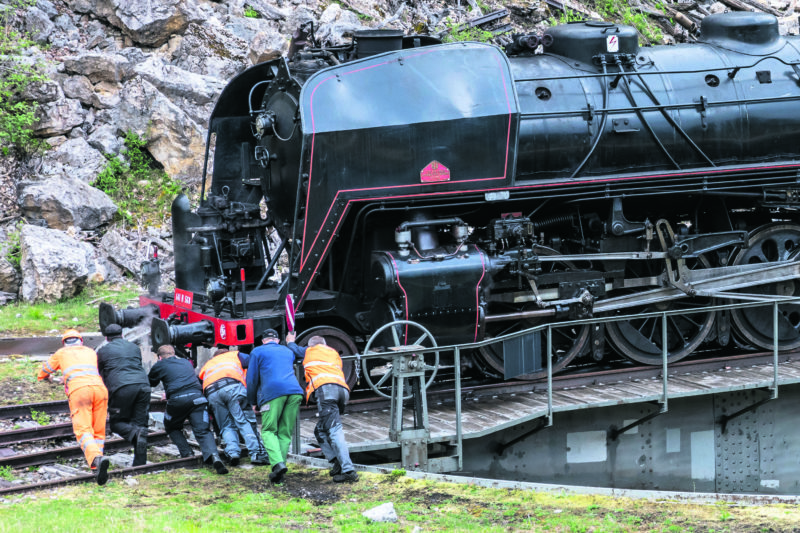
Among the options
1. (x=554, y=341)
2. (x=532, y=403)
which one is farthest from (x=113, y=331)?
(x=554, y=341)

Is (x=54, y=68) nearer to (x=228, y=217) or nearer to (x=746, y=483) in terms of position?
(x=228, y=217)

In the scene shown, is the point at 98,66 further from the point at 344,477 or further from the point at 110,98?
the point at 344,477

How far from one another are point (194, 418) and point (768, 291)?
715cm

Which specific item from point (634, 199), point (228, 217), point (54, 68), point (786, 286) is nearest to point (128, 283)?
point (54, 68)

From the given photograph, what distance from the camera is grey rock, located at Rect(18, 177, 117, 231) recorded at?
17.6 meters

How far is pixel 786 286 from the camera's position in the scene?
41.1 feet

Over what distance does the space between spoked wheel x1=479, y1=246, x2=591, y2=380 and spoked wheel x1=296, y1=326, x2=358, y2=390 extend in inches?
55.9

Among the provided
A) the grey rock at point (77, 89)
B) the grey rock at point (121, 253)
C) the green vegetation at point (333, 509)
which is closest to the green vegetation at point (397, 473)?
the green vegetation at point (333, 509)

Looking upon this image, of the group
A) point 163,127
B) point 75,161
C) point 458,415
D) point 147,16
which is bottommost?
point 458,415

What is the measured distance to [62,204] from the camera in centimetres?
1759

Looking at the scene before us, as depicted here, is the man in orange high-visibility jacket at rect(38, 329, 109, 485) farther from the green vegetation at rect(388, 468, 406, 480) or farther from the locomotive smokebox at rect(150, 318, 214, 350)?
the green vegetation at rect(388, 468, 406, 480)

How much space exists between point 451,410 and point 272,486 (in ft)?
8.41

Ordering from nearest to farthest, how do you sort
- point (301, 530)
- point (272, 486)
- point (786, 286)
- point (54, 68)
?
1. point (301, 530)
2. point (272, 486)
3. point (786, 286)
4. point (54, 68)

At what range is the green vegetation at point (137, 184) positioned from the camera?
1859 centimetres
